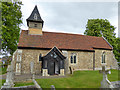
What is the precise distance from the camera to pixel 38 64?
14.5m

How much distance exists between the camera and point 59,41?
17.1 meters

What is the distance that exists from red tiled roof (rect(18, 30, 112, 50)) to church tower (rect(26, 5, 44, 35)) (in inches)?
46.4

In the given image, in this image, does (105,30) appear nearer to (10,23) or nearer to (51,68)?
(51,68)

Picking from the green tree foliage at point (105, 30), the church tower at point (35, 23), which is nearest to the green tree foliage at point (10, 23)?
the church tower at point (35, 23)

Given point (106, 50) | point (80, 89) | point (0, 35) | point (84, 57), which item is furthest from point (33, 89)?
point (106, 50)

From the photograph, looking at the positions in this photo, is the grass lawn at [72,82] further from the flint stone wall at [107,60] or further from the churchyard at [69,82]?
the flint stone wall at [107,60]

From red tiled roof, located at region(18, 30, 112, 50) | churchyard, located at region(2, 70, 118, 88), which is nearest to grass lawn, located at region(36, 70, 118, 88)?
churchyard, located at region(2, 70, 118, 88)

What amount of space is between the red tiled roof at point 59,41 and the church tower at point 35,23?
1.18 metres

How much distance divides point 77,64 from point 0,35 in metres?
14.9

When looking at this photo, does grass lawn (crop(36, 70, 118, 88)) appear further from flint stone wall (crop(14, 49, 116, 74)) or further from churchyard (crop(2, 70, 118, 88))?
flint stone wall (crop(14, 49, 116, 74))

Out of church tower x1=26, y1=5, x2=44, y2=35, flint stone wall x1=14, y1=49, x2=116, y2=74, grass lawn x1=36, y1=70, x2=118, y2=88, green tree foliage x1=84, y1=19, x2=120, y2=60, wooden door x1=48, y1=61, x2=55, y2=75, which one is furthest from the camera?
green tree foliage x1=84, y1=19, x2=120, y2=60

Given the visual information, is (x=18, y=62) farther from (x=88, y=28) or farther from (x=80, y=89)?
(x=88, y=28)

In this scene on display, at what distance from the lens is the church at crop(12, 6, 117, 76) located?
43.8 ft

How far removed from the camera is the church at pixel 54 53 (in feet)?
43.8
